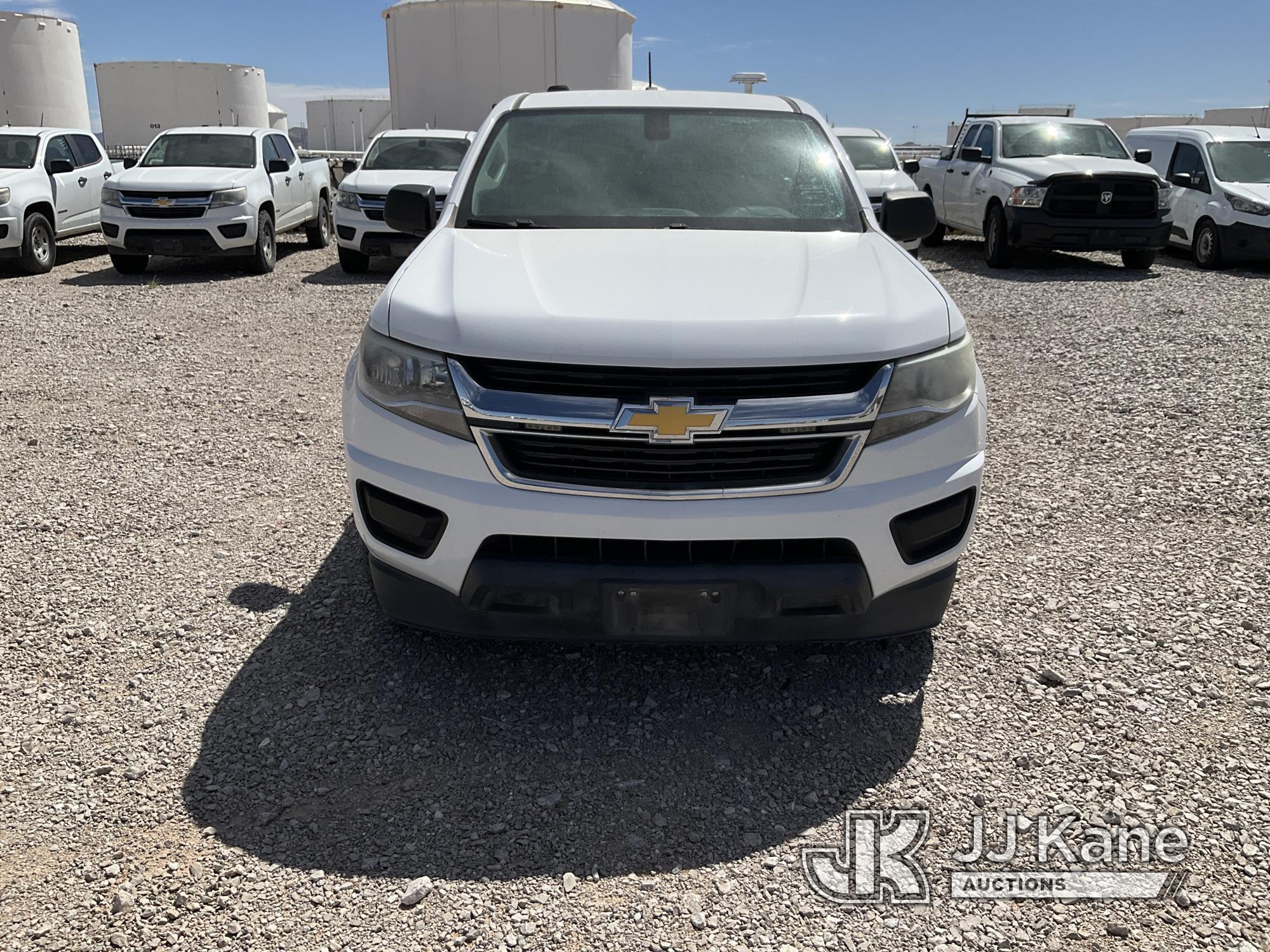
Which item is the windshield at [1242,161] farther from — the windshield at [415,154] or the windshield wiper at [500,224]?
the windshield wiper at [500,224]

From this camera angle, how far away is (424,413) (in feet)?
9.49

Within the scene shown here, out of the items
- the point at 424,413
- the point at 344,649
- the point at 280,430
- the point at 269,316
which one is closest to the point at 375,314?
the point at 424,413

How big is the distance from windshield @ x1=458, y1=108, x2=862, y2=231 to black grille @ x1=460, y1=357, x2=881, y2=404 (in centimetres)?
123

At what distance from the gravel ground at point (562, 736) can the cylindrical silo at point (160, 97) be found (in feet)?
121

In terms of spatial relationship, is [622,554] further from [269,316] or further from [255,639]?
[269,316]

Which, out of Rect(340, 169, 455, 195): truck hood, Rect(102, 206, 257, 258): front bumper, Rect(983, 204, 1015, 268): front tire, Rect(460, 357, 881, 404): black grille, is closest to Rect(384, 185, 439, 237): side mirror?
Rect(460, 357, 881, 404): black grille

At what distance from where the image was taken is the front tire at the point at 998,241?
13.4 meters

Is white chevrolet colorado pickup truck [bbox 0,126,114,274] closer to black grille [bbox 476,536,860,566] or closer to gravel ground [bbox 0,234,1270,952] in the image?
gravel ground [bbox 0,234,1270,952]

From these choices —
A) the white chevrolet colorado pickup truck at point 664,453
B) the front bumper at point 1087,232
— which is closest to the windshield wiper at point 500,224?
the white chevrolet colorado pickup truck at point 664,453

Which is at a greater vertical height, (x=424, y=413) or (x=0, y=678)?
(x=424, y=413)

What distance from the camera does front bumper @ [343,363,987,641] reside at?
111 inches

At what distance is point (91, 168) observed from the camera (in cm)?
1420

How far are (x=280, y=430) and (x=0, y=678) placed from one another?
3045mm

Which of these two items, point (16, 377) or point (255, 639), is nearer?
point (255, 639)
